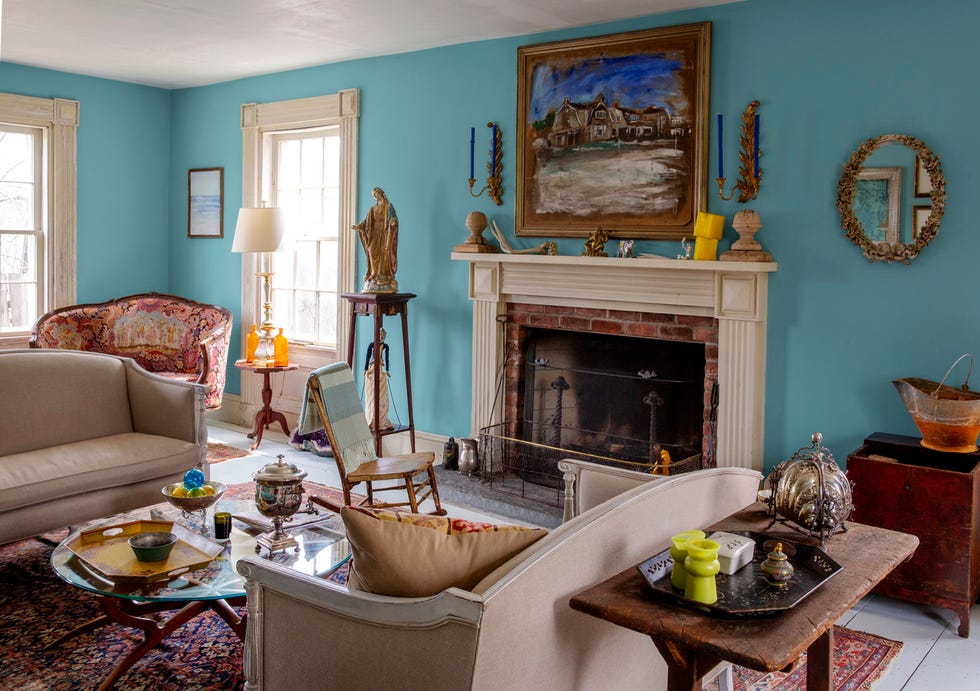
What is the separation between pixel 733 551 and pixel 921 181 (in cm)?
254

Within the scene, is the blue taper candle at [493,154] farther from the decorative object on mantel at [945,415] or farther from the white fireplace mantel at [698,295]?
the decorative object on mantel at [945,415]

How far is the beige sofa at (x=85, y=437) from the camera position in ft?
12.5

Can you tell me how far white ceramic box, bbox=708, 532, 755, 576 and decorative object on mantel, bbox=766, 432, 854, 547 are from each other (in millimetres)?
217

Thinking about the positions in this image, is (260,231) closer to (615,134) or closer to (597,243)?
(597,243)

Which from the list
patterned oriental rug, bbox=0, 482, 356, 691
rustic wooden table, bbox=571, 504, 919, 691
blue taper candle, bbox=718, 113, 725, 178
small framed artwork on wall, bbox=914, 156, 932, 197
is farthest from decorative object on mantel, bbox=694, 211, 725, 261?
patterned oriental rug, bbox=0, 482, 356, 691

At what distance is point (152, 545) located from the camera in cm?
293

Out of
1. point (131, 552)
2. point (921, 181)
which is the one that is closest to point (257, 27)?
point (131, 552)

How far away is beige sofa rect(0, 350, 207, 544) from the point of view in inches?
150

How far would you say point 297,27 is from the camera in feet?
16.7

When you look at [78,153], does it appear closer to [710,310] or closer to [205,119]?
[205,119]

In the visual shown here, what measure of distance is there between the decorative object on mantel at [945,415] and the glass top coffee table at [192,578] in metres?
2.34

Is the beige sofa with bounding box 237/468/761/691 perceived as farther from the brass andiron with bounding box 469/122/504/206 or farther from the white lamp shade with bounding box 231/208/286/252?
the white lamp shade with bounding box 231/208/286/252

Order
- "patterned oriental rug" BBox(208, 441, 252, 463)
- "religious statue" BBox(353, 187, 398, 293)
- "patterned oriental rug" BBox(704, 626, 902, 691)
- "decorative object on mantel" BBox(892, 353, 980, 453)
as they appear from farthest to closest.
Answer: "patterned oriental rug" BBox(208, 441, 252, 463)
"religious statue" BBox(353, 187, 398, 293)
"decorative object on mantel" BBox(892, 353, 980, 453)
"patterned oriental rug" BBox(704, 626, 902, 691)

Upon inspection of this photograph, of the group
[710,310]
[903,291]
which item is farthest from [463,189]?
[903,291]
